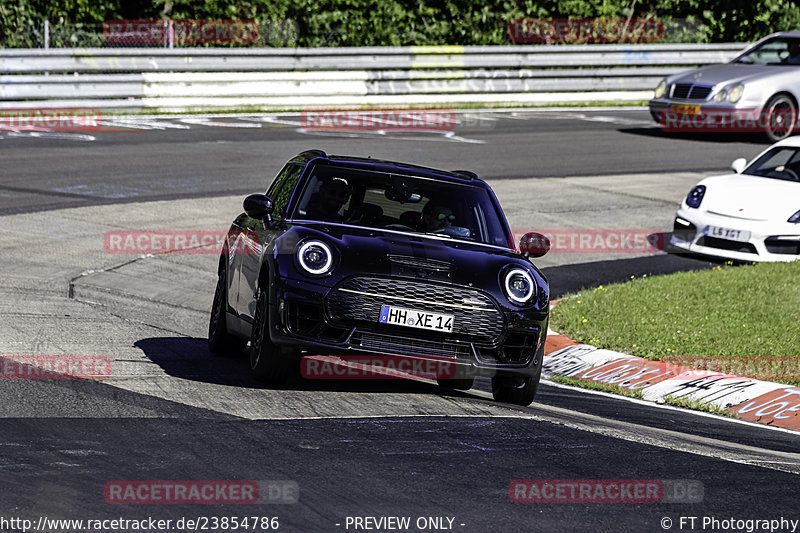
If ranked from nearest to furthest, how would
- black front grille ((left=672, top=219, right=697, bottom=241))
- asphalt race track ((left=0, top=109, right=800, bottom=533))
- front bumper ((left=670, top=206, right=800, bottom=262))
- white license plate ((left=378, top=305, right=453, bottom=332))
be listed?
asphalt race track ((left=0, top=109, right=800, bottom=533))
white license plate ((left=378, top=305, right=453, bottom=332))
front bumper ((left=670, top=206, right=800, bottom=262))
black front grille ((left=672, top=219, right=697, bottom=241))

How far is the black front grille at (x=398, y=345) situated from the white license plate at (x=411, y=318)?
88mm

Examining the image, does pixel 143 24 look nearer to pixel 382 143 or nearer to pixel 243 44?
pixel 243 44

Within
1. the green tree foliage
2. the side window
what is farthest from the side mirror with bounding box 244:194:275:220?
the green tree foliage

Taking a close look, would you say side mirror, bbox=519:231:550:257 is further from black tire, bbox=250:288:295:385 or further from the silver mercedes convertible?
the silver mercedes convertible

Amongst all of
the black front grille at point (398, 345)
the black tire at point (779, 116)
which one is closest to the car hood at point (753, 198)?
the black front grille at point (398, 345)

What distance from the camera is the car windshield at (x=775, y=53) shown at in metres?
23.1

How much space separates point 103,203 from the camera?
15.3 meters

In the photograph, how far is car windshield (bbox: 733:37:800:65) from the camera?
23.1 m

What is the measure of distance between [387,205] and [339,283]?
1.28 m

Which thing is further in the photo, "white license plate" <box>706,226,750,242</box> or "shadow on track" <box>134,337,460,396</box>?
"white license plate" <box>706,226,750,242</box>

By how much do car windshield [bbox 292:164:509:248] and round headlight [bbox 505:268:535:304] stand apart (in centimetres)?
72

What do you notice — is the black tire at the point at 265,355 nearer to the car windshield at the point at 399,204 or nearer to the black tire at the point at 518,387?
the car windshield at the point at 399,204

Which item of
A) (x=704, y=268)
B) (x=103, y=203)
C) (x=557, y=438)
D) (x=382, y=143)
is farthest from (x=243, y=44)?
(x=557, y=438)

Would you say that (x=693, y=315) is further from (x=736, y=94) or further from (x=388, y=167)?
(x=736, y=94)
